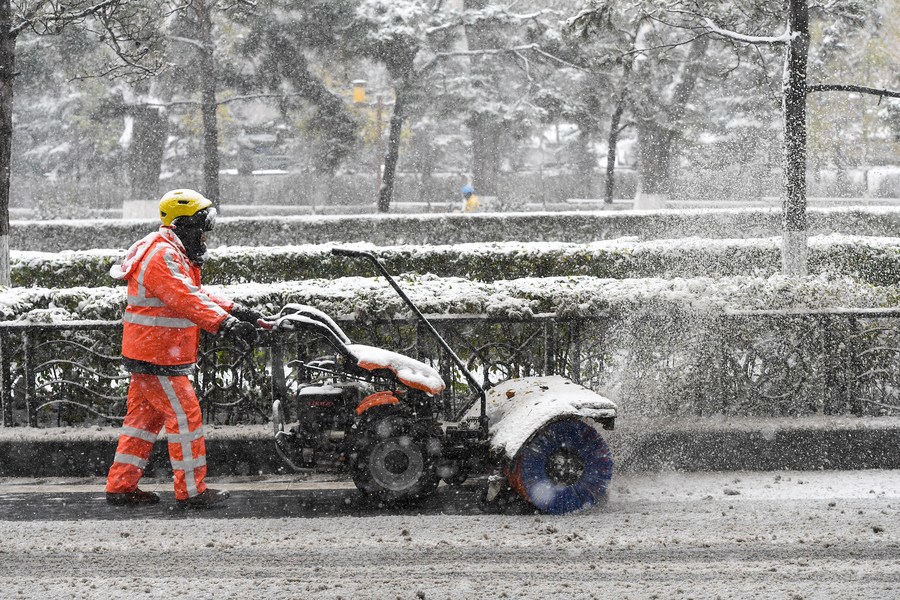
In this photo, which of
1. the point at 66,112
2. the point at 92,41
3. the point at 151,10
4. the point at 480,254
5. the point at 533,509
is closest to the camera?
the point at 533,509

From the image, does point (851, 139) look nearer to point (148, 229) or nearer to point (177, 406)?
point (148, 229)

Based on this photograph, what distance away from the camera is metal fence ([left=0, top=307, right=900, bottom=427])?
6.87 meters

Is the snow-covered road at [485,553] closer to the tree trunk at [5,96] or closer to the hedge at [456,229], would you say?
the tree trunk at [5,96]

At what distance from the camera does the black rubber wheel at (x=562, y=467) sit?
5.63 meters

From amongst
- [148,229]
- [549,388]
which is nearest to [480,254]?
[549,388]

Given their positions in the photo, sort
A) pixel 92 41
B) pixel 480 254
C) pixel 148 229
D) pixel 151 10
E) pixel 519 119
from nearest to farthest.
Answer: pixel 480 254
pixel 151 10
pixel 148 229
pixel 92 41
pixel 519 119

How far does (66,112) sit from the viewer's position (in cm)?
4038

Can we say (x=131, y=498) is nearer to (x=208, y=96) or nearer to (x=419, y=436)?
(x=419, y=436)

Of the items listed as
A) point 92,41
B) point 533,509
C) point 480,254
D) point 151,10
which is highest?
point 92,41

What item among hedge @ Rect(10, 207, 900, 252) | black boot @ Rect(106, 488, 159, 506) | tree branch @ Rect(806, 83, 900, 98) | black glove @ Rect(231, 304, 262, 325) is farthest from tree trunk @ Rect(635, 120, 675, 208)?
black boot @ Rect(106, 488, 159, 506)

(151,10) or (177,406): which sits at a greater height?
(151,10)

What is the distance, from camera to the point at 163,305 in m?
5.66

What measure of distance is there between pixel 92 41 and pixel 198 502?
24.5 m

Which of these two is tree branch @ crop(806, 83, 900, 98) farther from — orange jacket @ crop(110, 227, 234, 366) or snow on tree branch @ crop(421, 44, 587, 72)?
snow on tree branch @ crop(421, 44, 587, 72)
